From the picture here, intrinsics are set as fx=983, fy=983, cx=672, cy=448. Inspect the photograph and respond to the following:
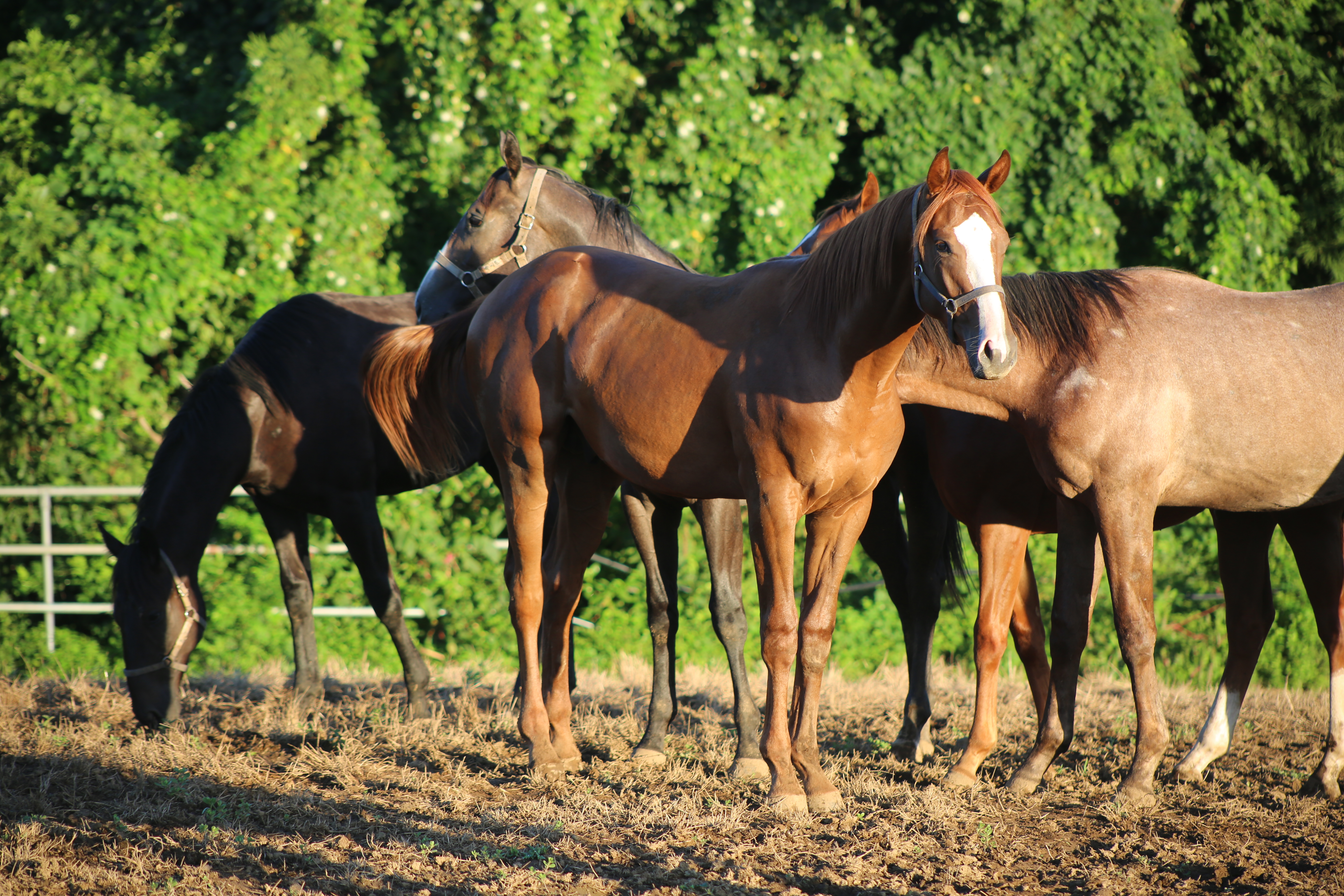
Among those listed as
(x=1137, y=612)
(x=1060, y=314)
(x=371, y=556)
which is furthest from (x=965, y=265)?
(x=371, y=556)

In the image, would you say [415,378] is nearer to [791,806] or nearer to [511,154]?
[511,154]

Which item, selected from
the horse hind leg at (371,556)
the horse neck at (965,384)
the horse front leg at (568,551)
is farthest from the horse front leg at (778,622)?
the horse hind leg at (371,556)

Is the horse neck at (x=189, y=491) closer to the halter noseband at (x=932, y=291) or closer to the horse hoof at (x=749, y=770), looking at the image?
the horse hoof at (x=749, y=770)

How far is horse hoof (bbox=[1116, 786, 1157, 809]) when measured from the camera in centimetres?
356

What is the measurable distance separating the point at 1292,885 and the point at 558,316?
10.5 feet

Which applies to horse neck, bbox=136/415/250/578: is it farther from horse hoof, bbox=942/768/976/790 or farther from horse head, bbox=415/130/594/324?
horse hoof, bbox=942/768/976/790

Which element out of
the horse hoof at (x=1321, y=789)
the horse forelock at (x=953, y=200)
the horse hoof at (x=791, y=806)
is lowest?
the horse hoof at (x=1321, y=789)

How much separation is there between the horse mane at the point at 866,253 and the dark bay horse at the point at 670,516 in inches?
26.8

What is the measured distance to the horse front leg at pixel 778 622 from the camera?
3.43 meters

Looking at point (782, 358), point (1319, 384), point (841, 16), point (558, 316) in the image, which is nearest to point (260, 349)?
point (558, 316)

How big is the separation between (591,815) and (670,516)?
5.30ft

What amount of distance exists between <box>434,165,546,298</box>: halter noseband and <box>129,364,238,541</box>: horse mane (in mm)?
1392

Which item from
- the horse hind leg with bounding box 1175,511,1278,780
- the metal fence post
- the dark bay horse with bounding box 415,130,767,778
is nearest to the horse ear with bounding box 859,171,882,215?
the dark bay horse with bounding box 415,130,767,778

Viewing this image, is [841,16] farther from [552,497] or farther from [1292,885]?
[1292,885]
